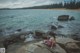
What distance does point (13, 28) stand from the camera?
5.71ft

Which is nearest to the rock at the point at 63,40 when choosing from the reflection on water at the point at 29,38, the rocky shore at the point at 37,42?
the rocky shore at the point at 37,42

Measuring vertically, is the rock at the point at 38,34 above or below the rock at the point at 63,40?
above

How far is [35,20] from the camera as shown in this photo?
1.76m

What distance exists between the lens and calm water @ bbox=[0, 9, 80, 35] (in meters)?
1.74

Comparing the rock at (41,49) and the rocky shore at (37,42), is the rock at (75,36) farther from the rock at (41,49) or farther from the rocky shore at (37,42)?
the rock at (41,49)

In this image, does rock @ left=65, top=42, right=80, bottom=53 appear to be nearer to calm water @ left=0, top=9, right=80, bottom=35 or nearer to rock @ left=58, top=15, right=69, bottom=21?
calm water @ left=0, top=9, right=80, bottom=35

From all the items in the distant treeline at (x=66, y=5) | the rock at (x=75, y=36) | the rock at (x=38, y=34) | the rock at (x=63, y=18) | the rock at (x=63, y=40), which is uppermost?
the distant treeline at (x=66, y=5)

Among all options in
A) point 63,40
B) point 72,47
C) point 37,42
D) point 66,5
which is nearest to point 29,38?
point 37,42

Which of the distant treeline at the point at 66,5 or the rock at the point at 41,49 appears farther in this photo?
the distant treeline at the point at 66,5

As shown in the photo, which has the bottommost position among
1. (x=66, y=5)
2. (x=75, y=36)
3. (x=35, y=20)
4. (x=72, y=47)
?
(x=72, y=47)

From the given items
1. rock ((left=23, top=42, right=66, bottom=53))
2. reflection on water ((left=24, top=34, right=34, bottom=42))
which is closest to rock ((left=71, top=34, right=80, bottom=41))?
rock ((left=23, top=42, right=66, bottom=53))

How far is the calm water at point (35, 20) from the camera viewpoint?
174cm

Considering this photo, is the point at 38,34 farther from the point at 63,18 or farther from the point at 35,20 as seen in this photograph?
the point at 63,18

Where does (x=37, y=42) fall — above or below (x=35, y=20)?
below
